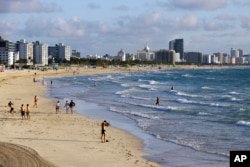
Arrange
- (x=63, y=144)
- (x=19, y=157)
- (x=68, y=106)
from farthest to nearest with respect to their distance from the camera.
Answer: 1. (x=68, y=106)
2. (x=63, y=144)
3. (x=19, y=157)

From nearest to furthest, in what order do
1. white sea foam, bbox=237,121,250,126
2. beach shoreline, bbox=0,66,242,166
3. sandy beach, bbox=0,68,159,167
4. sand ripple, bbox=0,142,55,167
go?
sand ripple, bbox=0,142,55,167 < sandy beach, bbox=0,68,159,167 < beach shoreline, bbox=0,66,242,166 < white sea foam, bbox=237,121,250,126

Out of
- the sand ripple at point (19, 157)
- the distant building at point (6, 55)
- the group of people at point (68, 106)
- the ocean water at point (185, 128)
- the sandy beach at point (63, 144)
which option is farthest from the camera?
the distant building at point (6, 55)

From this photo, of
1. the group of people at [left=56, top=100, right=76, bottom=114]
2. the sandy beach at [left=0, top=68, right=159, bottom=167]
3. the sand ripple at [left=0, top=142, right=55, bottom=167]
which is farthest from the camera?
the group of people at [left=56, top=100, right=76, bottom=114]

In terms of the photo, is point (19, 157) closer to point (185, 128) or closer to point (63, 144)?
point (63, 144)

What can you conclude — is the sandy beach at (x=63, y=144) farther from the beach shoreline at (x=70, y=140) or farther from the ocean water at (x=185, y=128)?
the ocean water at (x=185, y=128)

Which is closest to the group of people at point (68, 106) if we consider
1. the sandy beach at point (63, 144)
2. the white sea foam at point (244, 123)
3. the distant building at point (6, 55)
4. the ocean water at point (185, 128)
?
the ocean water at point (185, 128)

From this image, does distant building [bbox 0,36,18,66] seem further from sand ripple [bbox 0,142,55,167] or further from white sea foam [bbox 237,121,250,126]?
sand ripple [bbox 0,142,55,167]

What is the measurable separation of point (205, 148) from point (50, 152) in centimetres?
680

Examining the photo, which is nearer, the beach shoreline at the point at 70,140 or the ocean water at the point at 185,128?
the beach shoreline at the point at 70,140

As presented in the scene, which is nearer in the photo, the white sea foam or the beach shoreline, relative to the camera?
the beach shoreline

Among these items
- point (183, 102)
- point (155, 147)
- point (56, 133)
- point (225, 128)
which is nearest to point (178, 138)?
point (155, 147)

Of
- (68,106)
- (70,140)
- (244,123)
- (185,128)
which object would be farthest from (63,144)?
(68,106)

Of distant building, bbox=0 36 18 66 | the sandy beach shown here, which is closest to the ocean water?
the sandy beach

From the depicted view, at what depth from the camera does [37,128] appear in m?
23.9
